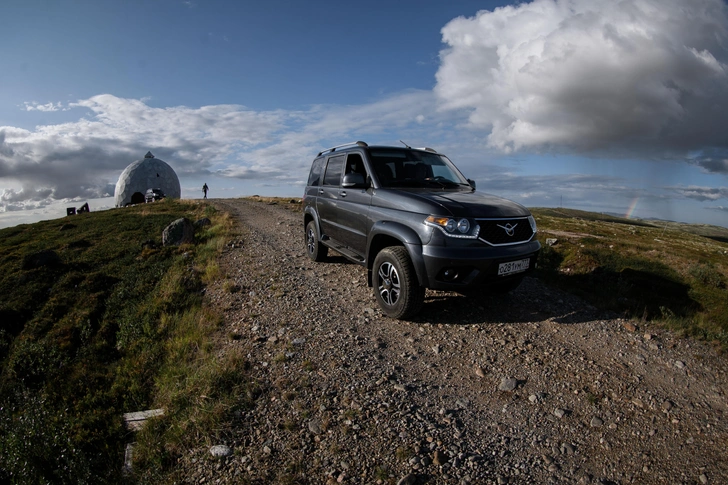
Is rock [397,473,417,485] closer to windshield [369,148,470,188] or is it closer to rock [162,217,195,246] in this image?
windshield [369,148,470,188]

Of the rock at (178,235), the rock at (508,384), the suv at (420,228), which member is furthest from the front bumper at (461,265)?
the rock at (178,235)

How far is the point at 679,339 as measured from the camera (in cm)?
513

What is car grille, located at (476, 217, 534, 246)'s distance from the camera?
16.2 feet

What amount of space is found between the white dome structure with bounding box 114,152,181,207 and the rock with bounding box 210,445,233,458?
5033 cm

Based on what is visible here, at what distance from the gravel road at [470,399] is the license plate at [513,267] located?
0.84 metres

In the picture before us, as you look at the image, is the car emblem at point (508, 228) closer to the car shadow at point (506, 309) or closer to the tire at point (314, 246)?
the car shadow at point (506, 309)

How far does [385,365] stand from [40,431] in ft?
14.3

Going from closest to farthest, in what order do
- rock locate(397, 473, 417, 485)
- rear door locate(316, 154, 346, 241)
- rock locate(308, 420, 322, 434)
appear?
rock locate(397, 473, 417, 485), rock locate(308, 420, 322, 434), rear door locate(316, 154, 346, 241)

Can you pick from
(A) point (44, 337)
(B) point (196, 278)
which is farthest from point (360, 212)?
(A) point (44, 337)

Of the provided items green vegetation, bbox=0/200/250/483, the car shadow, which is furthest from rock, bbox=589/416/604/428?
green vegetation, bbox=0/200/250/483

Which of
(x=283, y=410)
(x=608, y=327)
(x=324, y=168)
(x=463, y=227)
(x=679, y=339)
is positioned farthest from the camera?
(x=324, y=168)

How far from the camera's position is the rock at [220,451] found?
3.26 metres

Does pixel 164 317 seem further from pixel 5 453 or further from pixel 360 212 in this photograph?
pixel 360 212

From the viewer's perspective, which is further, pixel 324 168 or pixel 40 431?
pixel 324 168
